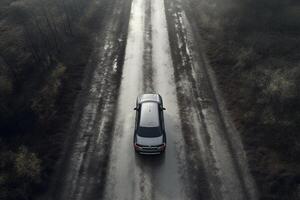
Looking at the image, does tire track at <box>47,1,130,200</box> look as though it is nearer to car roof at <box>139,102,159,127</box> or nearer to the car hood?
the car hood

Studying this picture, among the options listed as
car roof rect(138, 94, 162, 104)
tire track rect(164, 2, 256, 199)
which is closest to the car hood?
tire track rect(164, 2, 256, 199)

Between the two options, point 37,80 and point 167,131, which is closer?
point 167,131

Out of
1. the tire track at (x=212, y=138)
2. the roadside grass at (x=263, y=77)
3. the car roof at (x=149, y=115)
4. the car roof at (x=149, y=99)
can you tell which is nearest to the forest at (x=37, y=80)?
the car roof at (x=149, y=99)

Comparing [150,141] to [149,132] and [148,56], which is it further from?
[148,56]

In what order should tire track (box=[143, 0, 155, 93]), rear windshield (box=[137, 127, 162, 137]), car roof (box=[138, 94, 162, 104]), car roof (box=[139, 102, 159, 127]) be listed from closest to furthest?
rear windshield (box=[137, 127, 162, 137]) < car roof (box=[139, 102, 159, 127]) < car roof (box=[138, 94, 162, 104]) < tire track (box=[143, 0, 155, 93])

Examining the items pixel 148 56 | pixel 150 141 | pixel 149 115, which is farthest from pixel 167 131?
pixel 148 56

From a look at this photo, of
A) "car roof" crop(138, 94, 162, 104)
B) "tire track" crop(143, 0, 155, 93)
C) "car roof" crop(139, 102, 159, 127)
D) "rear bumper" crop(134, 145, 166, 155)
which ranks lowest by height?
"rear bumper" crop(134, 145, 166, 155)
